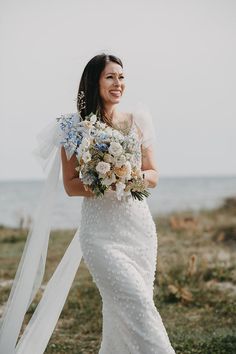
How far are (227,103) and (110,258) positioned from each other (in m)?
28.7

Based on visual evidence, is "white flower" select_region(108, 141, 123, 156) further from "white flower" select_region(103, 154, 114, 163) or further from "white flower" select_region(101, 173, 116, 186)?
"white flower" select_region(101, 173, 116, 186)

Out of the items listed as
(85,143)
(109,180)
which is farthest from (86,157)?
(109,180)

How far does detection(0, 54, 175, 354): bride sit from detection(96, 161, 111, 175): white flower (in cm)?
26

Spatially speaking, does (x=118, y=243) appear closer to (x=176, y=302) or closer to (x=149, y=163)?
(x=149, y=163)

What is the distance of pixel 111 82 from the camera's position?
15.4 ft

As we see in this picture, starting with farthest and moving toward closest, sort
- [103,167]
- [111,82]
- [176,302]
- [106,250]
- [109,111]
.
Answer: [176,302], [109,111], [111,82], [106,250], [103,167]

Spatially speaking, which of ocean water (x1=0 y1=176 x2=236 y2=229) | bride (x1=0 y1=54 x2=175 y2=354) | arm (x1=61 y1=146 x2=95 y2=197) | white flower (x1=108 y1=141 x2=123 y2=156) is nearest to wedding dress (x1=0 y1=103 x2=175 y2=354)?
bride (x1=0 y1=54 x2=175 y2=354)

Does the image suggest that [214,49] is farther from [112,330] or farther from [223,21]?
[112,330]

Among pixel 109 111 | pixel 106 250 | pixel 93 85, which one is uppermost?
pixel 93 85

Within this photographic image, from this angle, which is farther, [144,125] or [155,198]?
[155,198]

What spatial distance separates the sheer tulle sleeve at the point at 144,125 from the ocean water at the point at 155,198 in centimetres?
1992

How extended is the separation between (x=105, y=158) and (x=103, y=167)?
0.08 m

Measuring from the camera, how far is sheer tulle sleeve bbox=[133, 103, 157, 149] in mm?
4785

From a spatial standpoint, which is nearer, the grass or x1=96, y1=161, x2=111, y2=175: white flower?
x1=96, y1=161, x2=111, y2=175: white flower
